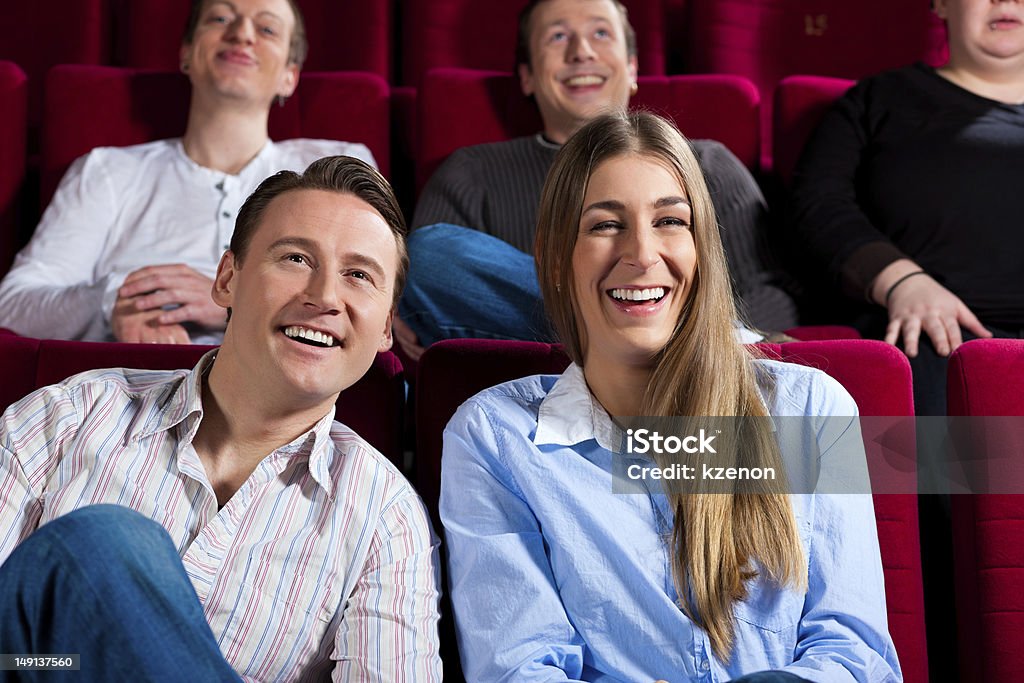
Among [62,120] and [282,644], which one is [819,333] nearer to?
[282,644]

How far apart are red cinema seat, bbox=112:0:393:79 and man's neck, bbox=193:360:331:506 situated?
0.82m

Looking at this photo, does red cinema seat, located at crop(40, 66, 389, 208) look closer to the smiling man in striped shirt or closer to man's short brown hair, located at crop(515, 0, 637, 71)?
man's short brown hair, located at crop(515, 0, 637, 71)

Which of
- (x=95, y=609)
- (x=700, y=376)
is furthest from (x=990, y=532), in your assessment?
(x=95, y=609)

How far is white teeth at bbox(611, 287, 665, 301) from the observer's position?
68cm

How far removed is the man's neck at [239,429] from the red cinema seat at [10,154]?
0.62 meters

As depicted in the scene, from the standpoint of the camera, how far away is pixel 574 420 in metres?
0.68

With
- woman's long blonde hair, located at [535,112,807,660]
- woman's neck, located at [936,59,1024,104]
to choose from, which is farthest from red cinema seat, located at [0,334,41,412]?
woman's neck, located at [936,59,1024,104]

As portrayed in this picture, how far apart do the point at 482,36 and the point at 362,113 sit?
261mm

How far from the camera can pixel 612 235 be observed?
2.29 ft

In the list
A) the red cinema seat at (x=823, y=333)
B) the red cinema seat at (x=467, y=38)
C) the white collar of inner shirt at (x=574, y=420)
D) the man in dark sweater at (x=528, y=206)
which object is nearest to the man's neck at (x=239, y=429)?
the white collar of inner shirt at (x=574, y=420)

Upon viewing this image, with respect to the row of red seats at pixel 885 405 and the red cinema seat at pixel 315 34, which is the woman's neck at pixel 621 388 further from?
the red cinema seat at pixel 315 34

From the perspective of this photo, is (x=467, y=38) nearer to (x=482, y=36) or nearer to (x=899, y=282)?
(x=482, y=36)

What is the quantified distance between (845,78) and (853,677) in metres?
1.02

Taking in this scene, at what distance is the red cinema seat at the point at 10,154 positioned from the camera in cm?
120
